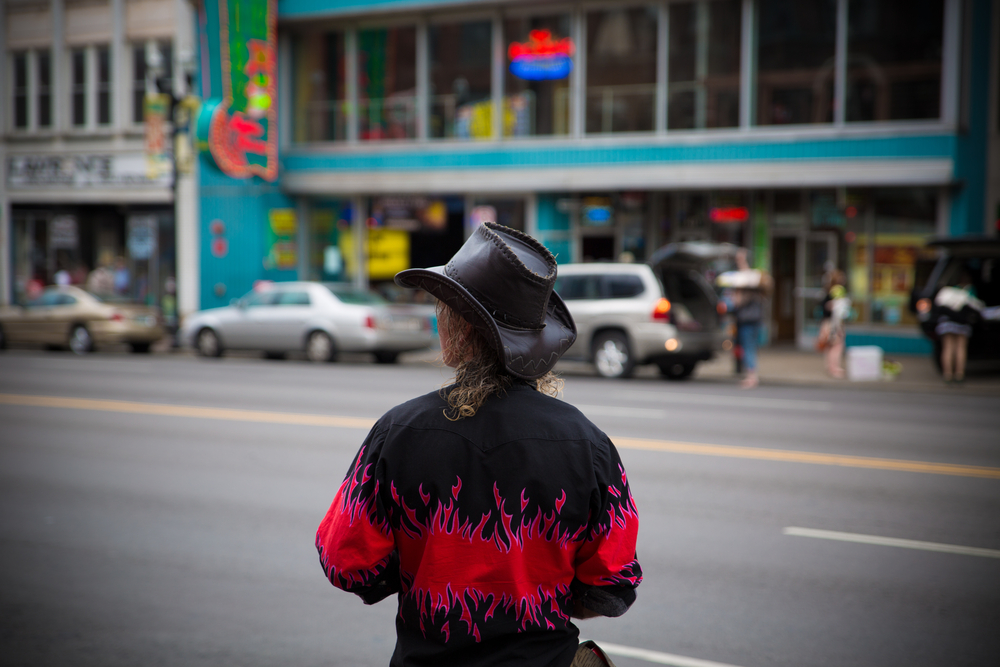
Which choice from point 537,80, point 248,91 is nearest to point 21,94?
point 248,91

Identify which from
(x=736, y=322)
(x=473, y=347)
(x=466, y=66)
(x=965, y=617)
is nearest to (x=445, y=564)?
(x=473, y=347)

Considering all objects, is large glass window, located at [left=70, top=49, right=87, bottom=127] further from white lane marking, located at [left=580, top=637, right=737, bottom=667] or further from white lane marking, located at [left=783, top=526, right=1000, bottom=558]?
white lane marking, located at [left=580, top=637, right=737, bottom=667]

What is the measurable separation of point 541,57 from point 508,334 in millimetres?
20826

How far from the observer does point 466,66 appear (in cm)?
2264

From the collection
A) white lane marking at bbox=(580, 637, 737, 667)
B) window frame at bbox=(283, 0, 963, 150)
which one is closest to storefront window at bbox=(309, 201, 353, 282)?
window frame at bbox=(283, 0, 963, 150)

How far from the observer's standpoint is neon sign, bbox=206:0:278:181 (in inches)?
855

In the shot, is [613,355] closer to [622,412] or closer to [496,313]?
[622,412]

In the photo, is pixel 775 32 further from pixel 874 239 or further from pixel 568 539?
pixel 568 539

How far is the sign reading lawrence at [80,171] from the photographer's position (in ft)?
90.2

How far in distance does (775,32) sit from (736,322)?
8.20 m

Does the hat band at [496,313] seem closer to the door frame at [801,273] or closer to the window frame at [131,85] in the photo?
the door frame at [801,273]

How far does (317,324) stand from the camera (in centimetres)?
1798

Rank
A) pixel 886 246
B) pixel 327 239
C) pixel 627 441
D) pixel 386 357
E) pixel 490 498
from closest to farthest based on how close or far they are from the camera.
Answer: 1. pixel 490 498
2. pixel 627 441
3. pixel 386 357
4. pixel 886 246
5. pixel 327 239

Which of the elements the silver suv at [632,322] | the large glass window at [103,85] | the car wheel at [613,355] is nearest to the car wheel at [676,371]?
the silver suv at [632,322]
